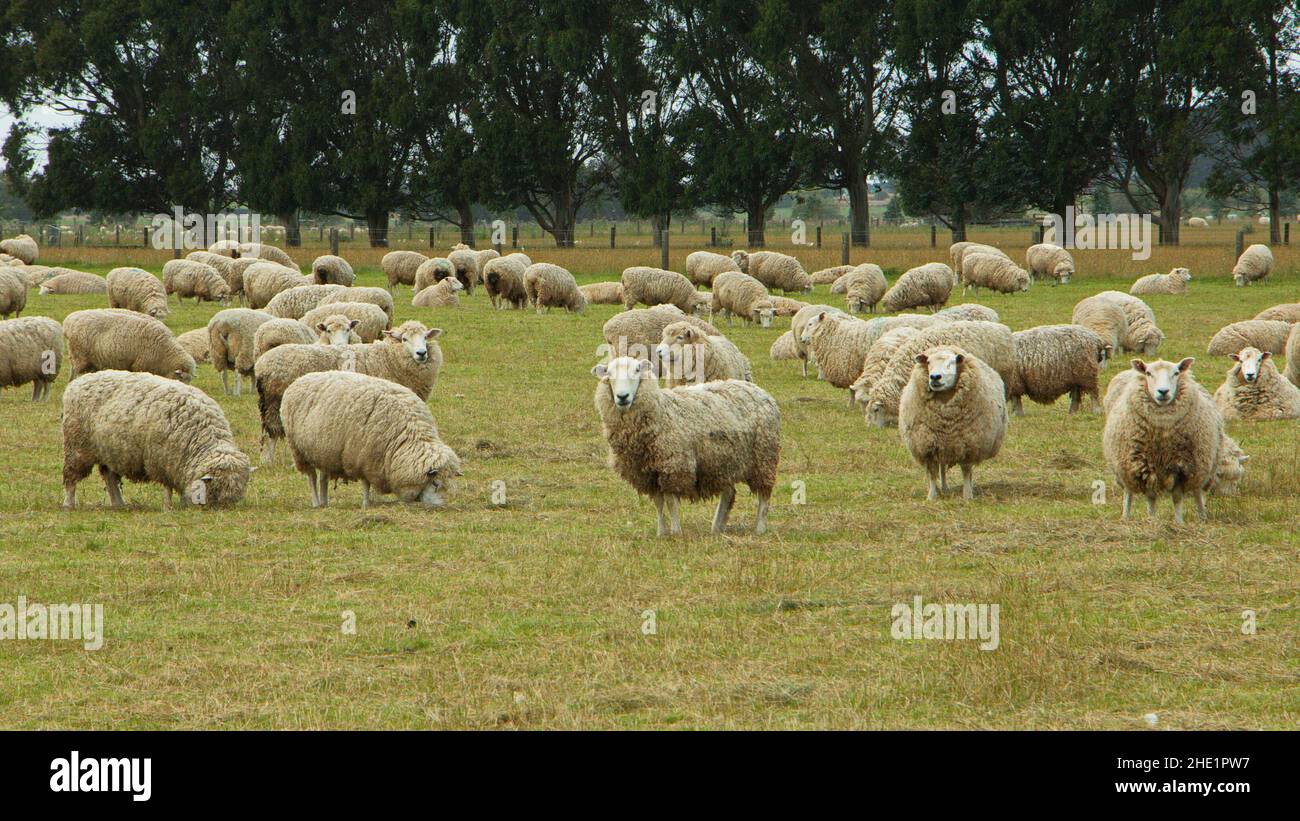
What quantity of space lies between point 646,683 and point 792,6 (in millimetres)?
47621

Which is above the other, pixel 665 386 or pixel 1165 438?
pixel 665 386

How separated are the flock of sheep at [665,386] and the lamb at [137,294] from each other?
0.05m

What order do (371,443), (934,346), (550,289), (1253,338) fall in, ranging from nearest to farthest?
(371,443)
(934,346)
(1253,338)
(550,289)

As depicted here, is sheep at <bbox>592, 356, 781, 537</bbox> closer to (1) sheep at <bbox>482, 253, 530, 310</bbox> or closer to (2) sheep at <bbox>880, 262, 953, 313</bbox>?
(2) sheep at <bbox>880, 262, 953, 313</bbox>

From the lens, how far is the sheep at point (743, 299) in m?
27.5

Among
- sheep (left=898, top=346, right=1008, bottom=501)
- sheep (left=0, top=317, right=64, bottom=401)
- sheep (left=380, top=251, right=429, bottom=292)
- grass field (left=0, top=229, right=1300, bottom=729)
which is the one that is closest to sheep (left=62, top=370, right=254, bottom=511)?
grass field (left=0, top=229, right=1300, bottom=729)

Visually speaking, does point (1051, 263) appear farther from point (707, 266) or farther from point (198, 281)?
point (198, 281)

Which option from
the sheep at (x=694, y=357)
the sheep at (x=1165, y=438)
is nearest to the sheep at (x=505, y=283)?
the sheep at (x=694, y=357)

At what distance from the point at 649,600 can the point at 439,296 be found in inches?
935

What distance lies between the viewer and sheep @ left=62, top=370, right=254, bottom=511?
11227mm

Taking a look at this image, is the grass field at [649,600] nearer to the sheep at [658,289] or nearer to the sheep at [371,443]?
the sheep at [371,443]

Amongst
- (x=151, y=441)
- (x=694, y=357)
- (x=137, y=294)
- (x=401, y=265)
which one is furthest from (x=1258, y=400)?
(x=401, y=265)

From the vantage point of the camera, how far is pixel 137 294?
2656cm

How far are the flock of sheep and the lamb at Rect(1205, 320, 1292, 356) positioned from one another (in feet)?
0.10
